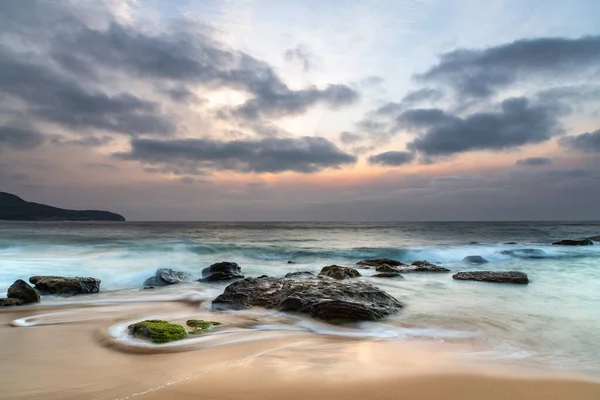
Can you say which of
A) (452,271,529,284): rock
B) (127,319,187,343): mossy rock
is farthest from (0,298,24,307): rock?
Result: (452,271,529,284): rock

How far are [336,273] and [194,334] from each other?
799 cm

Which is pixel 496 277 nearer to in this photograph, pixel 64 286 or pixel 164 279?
pixel 164 279

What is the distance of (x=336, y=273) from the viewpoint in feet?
42.3

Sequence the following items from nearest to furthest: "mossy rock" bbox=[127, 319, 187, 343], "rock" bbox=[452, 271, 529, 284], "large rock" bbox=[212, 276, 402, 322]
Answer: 1. "mossy rock" bbox=[127, 319, 187, 343]
2. "large rock" bbox=[212, 276, 402, 322]
3. "rock" bbox=[452, 271, 529, 284]

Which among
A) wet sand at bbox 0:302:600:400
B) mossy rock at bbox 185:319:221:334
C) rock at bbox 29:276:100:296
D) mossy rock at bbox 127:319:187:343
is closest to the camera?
wet sand at bbox 0:302:600:400

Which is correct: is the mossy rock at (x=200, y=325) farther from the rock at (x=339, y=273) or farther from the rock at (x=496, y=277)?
the rock at (x=496, y=277)

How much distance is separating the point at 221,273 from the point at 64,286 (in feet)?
16.4

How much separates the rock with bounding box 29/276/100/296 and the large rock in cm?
464

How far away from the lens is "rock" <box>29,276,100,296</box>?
32.0 feet

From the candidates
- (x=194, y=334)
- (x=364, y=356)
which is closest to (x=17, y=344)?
(x=194, y=334)

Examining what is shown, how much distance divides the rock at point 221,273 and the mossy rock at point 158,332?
25.4ft

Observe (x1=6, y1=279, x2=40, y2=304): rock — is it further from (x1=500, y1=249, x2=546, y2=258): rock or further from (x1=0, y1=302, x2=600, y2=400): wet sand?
(x1=500, y1=249, x2=546, y2=258): rock

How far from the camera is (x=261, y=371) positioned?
3.85 metres

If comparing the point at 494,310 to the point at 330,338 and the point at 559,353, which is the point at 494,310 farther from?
the point at 330,338
